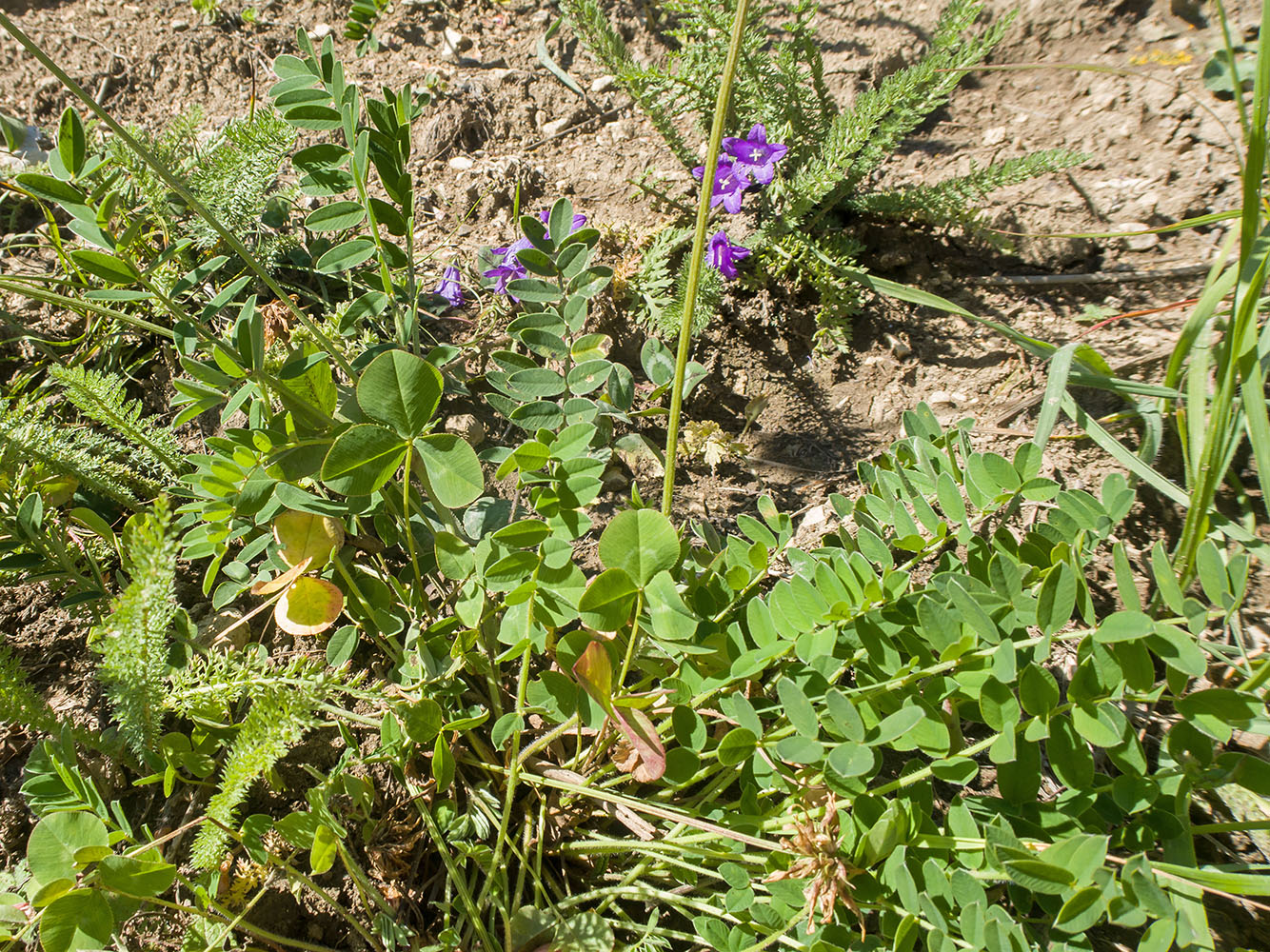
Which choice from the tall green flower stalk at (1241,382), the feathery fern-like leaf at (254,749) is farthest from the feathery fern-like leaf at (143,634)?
the tall green flower stalk at (1241,382)

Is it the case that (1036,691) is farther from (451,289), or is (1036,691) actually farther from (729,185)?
(451,289)

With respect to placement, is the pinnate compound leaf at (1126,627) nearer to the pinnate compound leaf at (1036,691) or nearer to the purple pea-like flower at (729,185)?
the pinnate compound leaf at (1036,691)

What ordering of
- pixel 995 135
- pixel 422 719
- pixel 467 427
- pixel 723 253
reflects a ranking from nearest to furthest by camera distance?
pixel 422 719
pixel 467 427
pixel 723 253
pixel 995 135

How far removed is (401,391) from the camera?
101 cm

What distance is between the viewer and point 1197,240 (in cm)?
216

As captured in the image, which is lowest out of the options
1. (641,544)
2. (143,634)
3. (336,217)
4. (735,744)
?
(735,744)

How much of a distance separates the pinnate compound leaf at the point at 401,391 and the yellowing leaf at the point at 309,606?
357 mm

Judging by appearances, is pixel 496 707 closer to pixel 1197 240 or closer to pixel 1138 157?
pixel 1197 240

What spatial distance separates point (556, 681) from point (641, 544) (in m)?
0.26

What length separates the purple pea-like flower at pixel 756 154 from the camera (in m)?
2.03

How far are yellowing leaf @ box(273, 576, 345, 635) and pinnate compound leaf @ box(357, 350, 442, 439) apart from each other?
357mm

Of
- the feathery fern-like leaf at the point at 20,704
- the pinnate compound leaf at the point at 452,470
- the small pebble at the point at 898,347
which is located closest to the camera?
the pinnate compound leaf at the point at 452,470

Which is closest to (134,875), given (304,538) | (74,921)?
(74,921)

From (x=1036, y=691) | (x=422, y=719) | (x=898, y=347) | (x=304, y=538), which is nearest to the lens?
(x=1036, y=691)
